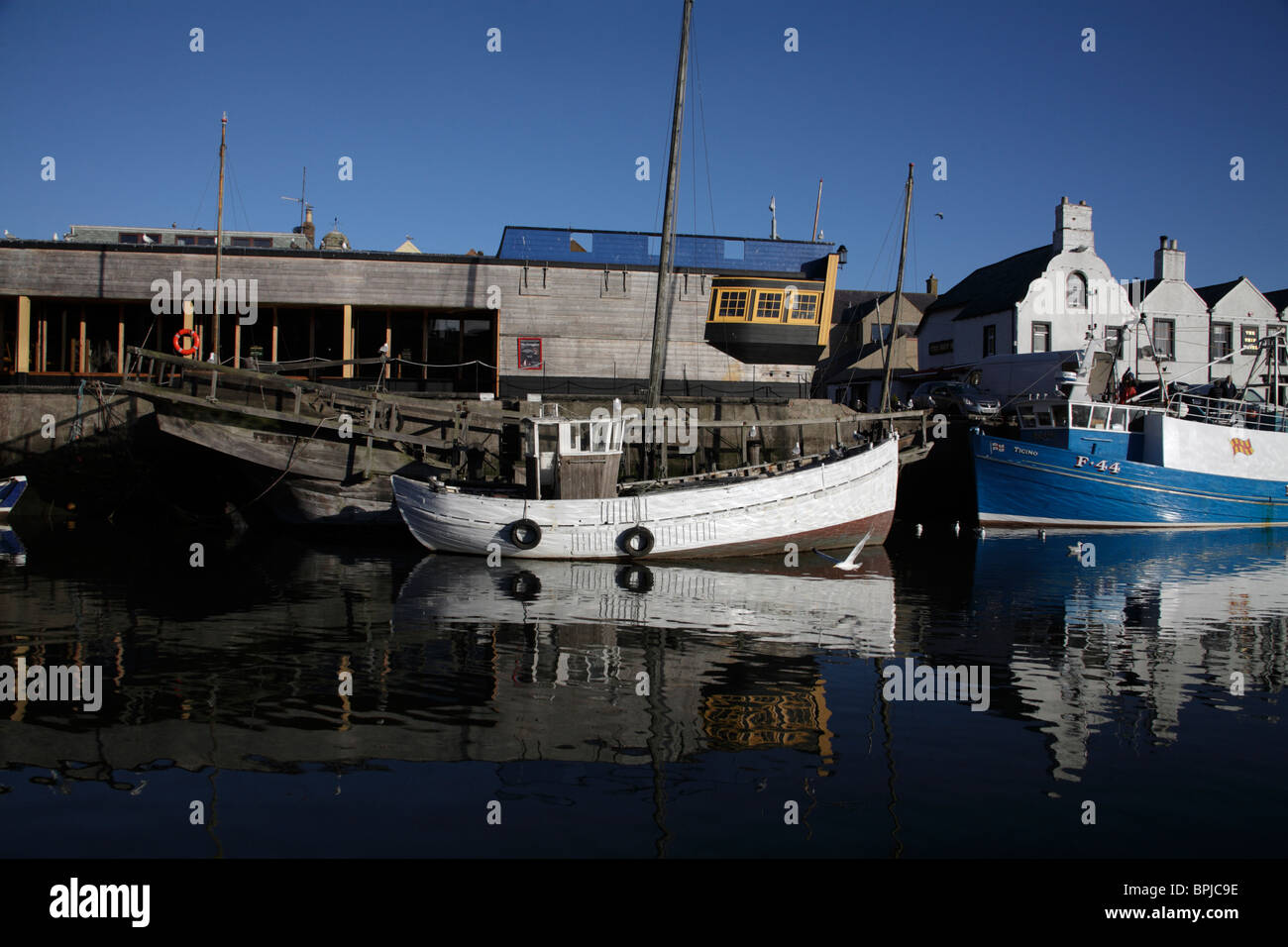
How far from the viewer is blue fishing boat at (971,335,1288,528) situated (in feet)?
108

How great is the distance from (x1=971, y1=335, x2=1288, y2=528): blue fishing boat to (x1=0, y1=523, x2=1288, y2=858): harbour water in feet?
48.9

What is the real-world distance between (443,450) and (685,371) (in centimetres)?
1047

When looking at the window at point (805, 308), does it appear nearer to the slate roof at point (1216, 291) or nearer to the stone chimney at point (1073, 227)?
the stone chimney at point (1073, 227)

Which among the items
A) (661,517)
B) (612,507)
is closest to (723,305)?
(661,517)

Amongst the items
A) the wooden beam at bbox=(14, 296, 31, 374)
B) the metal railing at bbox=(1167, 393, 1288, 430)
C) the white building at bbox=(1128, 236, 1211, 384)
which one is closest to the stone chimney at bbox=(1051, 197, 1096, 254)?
the white building at bbox=(1128, 236, 1211, 384)

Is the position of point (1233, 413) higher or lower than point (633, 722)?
higher

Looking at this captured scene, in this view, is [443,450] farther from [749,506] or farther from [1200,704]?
[1200,704]

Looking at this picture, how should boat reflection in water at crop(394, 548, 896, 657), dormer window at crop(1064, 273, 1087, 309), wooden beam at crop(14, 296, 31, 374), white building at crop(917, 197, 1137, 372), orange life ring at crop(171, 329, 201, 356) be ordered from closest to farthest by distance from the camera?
boat reflection in water at crop(394, 548, 896, 657) < orange life ring at crop(171, 329, 201, 356) < wooden beam at crop(14, 296, 31, 374) < white building at crop(917, 197, 1137, 372) < dormer window at crop(1064, 273, 1087, 309)

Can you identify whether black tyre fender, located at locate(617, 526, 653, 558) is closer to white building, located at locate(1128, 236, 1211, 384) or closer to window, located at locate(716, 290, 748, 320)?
window, located at locate(716, 290, 748, 320)

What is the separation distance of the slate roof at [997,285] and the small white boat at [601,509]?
95.0 feet

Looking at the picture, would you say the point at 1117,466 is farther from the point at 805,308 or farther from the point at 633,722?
the point at 633,722

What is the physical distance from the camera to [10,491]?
27016 mm

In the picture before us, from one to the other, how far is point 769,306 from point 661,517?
14.4m
